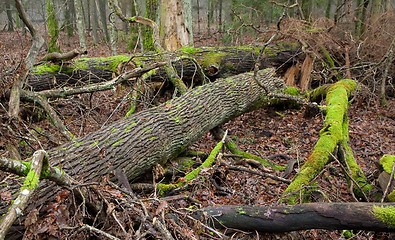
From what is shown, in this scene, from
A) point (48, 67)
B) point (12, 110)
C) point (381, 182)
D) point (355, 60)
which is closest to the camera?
point (381, 182)

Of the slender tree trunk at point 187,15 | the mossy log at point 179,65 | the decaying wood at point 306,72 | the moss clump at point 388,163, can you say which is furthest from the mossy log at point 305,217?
the decaying wood at point 306,72

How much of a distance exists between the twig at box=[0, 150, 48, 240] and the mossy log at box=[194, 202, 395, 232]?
1.55 meters

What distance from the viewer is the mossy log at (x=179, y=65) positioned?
247 inches

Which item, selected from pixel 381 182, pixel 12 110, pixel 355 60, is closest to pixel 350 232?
pixel 381 182

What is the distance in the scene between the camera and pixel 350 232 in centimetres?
303

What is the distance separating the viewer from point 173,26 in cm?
833

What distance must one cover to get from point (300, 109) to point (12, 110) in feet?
24.1

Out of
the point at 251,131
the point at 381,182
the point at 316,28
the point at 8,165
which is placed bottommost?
the point at 251,131

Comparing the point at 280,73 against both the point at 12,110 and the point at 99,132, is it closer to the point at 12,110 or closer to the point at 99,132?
the point at 99,132

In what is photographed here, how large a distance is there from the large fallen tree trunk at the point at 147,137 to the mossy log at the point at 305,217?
1421 millimetres

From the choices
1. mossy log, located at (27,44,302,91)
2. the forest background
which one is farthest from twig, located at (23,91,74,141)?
mossy log, located at (27,44,302,91)

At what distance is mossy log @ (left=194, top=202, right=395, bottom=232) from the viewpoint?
224cm

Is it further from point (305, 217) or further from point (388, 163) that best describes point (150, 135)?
point (388, 163)

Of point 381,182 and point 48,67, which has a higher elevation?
point 48,67
